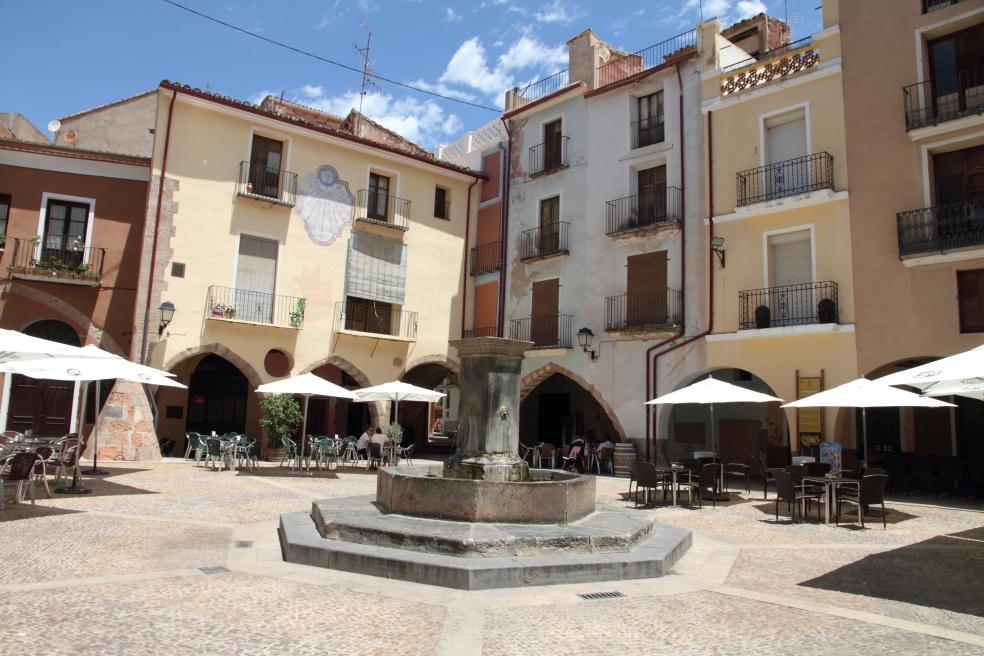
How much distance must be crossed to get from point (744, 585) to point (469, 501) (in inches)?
106

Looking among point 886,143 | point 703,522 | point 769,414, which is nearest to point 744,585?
point 703,522

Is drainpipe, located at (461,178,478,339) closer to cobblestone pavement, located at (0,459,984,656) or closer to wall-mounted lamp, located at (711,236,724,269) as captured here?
wall-mounted lamp, located at (711,236,724,269)

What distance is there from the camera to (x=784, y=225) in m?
16.3

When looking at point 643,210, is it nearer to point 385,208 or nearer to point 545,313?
point 545,313

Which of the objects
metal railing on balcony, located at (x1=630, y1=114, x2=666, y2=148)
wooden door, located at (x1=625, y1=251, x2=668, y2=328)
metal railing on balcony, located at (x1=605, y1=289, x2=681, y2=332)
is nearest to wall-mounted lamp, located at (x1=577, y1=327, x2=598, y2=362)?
metal railing on balcony, located at (x1=605, y1=289, x2=681, y2=332)

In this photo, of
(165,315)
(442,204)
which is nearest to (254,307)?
(165,315)

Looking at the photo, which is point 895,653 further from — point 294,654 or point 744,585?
point 294,654

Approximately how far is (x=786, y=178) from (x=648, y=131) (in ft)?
15.1

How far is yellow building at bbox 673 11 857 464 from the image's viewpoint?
15203 mm

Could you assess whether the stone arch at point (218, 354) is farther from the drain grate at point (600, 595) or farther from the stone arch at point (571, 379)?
the drain grate at point (600, 595)

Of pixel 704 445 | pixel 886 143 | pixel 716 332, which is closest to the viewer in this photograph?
pixel 886 143

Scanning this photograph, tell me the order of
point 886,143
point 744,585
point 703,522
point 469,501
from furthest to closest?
point 886,143, point 703,522, point 469,501, point 744,585

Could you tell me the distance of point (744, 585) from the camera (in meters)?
6.27

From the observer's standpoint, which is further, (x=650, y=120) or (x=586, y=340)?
(x=650, y=120)
